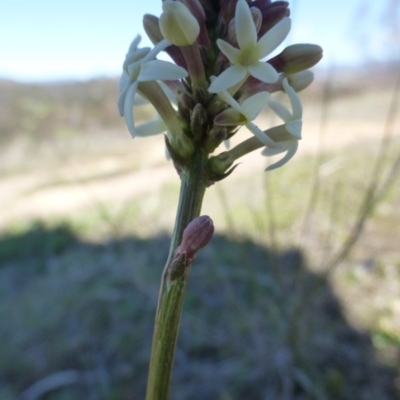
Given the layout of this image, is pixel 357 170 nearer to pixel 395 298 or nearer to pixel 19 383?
pixel 395 298

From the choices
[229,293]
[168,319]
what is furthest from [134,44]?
[229,293]

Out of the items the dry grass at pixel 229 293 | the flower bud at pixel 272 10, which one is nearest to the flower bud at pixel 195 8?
the flower bud at pixel 272 10

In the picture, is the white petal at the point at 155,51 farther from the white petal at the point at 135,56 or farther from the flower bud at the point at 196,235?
the flower bud at the point at 196,235

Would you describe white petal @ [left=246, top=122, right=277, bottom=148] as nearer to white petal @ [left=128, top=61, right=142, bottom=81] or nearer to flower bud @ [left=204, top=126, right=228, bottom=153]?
flower bud @ [left=204, top=126, right=228, bottom=153]

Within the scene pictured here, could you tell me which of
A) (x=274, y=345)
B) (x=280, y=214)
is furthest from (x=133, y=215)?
(x=274, y=345)

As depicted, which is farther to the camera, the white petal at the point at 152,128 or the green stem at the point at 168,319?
the white petal at the point at 152,128

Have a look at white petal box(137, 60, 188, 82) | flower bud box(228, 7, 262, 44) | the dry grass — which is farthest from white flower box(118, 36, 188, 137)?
the dry grass

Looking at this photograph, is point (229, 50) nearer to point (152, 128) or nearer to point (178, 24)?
point (178, 24)
